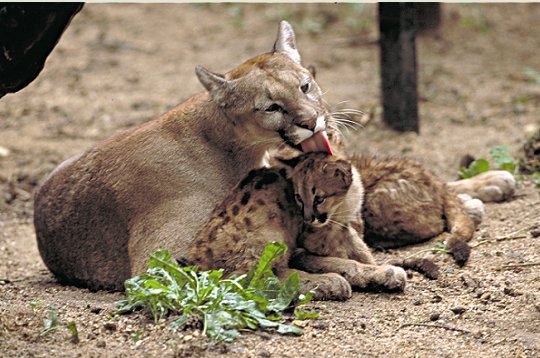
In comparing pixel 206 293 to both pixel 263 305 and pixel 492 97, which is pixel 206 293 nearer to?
pixel 263 305

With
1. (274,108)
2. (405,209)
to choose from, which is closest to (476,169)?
(405,209)

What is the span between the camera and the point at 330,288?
5832mm

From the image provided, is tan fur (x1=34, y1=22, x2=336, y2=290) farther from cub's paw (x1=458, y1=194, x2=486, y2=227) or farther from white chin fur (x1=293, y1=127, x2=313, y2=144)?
cub's paw (x1=458, y1=194, x2=486, y2=227)

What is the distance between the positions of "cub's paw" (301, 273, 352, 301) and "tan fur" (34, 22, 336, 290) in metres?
0.83

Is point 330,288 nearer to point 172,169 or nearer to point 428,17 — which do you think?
point 172,169

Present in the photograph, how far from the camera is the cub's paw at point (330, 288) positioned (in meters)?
5.83

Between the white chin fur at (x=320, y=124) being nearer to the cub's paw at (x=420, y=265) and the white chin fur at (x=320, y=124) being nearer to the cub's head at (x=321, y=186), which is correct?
the cub's head at (x=321, y=186)

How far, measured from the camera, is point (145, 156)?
21.5 feet

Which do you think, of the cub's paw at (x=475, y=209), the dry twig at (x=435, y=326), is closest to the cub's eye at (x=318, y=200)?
the dry twig at (x=435, y=326)

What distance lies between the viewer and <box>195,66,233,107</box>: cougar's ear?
643cm

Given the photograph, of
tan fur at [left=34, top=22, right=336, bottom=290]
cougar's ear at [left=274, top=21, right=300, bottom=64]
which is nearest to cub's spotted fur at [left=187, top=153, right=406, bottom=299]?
tan fur at [left=34, top=22, right=336, bottom=290]

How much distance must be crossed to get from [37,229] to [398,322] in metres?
2.82

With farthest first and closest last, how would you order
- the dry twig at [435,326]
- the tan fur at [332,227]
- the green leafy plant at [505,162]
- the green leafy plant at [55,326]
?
the green leafy plant at [505,162], the tan fur at [332,227], the dry twig at [435,326], the green leafy plant at [55,326]

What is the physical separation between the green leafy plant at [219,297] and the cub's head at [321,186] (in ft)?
2.03
